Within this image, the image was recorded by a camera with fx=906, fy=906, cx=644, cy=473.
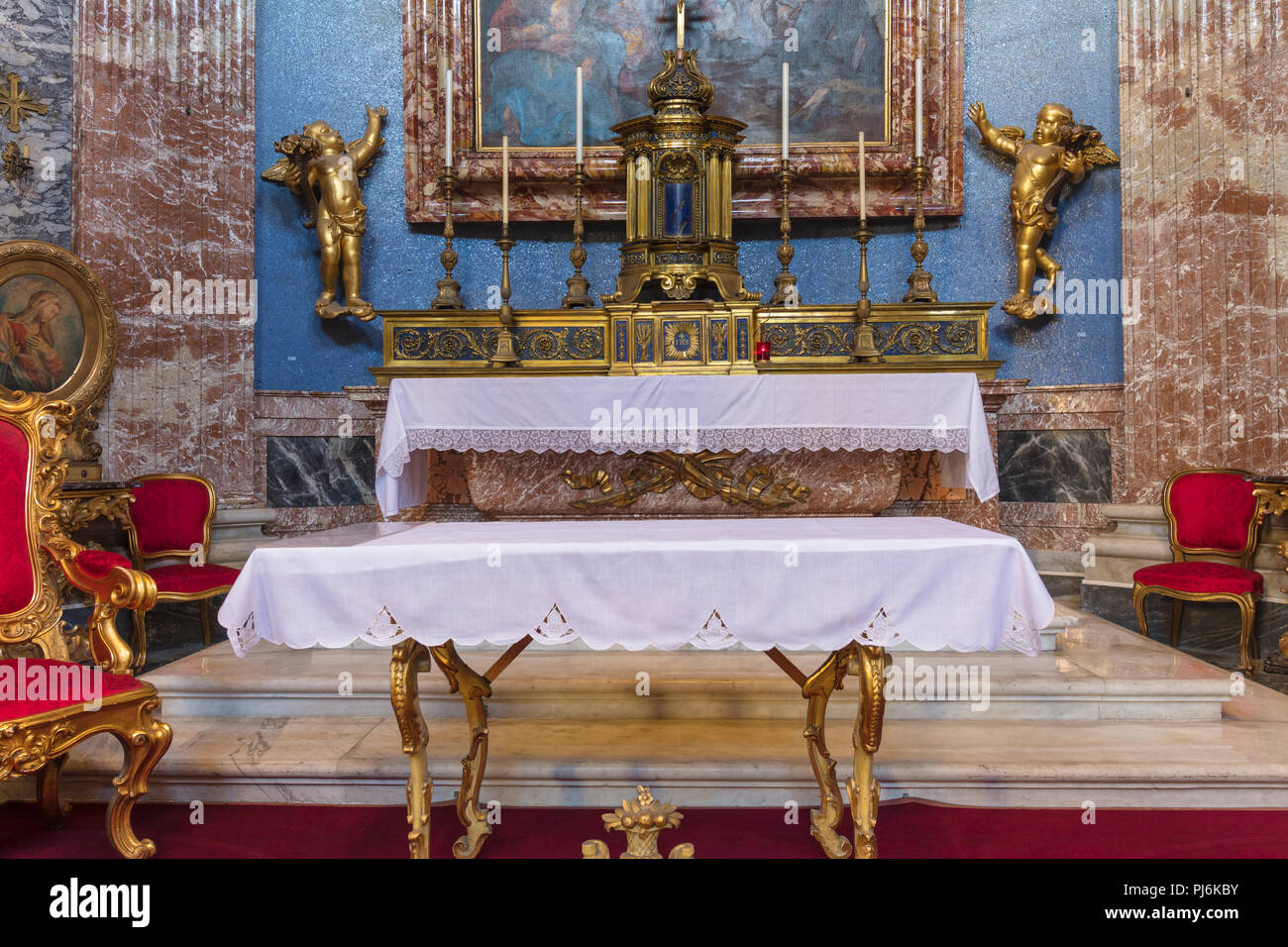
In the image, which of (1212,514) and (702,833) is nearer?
(702,833)

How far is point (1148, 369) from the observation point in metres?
5.59

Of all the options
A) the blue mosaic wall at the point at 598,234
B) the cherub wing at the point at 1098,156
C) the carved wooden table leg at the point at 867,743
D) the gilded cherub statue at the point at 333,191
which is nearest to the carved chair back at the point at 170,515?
the blue mosaic wall at the point at 598,234

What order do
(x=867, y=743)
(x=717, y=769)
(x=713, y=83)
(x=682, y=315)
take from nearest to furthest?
(x=867, y=743) < (x=717, y=769) < (x=682, y=315) < (x=713, y=83)

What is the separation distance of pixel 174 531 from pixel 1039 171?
5.58 m

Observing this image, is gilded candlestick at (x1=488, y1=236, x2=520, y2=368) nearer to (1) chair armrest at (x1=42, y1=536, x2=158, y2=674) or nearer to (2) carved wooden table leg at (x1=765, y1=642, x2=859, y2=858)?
(1) chair armrest at (x1=42, y1=536, x2=158, y2=674)

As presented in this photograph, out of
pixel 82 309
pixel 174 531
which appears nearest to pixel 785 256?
pixel 174 531

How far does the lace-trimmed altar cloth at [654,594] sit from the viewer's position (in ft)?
7.26

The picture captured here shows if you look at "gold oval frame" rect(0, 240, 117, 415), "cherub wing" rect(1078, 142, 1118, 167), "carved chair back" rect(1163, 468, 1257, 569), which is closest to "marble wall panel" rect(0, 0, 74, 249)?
"gold oval frame" rect(0, 240, 117, 415)

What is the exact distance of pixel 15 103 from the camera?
16.8ft
